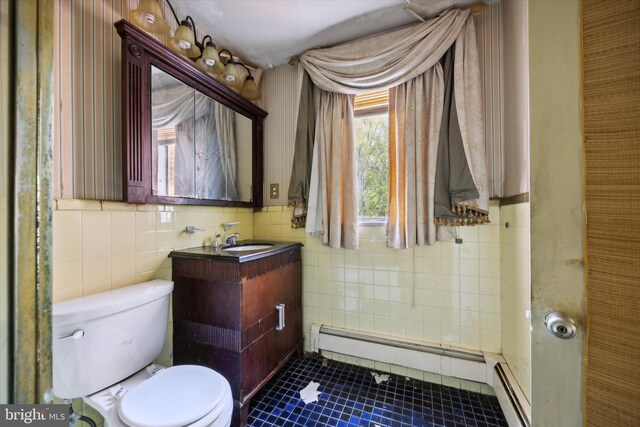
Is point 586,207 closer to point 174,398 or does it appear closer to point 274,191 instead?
point 174,398

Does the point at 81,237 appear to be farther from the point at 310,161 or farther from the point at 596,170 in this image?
the point at 596,170

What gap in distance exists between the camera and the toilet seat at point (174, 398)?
816 mm

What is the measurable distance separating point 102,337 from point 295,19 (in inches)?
75.8

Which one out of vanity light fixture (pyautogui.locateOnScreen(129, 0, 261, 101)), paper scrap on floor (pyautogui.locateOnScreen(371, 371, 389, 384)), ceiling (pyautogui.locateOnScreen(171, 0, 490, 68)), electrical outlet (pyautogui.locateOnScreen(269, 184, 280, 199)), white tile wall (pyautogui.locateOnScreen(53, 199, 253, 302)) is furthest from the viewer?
electrical outlet (pyautogui.locateOnScreen(269, 184, 280, 199))

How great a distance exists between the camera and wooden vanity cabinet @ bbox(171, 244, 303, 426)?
48.4 inches

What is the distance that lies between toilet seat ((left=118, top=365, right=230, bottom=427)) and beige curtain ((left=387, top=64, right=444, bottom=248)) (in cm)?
120

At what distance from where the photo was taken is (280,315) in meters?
1.50

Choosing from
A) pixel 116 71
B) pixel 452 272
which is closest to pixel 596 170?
pixel 452 272

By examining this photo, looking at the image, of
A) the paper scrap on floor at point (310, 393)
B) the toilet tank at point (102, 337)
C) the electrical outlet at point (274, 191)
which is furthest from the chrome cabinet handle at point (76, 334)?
the electrical outlet at point (274, 191)

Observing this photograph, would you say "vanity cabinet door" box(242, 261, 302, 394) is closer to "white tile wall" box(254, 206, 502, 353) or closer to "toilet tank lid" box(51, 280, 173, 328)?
"white tile wall" box(254, 206, 502, 353)

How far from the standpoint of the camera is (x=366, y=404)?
4.56 feet

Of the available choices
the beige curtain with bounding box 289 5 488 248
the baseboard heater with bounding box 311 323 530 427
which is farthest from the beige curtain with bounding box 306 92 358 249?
the baseboard heater with bounding box 311 323 530 427

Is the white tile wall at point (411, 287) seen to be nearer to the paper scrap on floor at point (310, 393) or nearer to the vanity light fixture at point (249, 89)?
the paper scrap on floor at point (310, 393)

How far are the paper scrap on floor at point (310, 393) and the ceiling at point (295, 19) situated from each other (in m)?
2.29
